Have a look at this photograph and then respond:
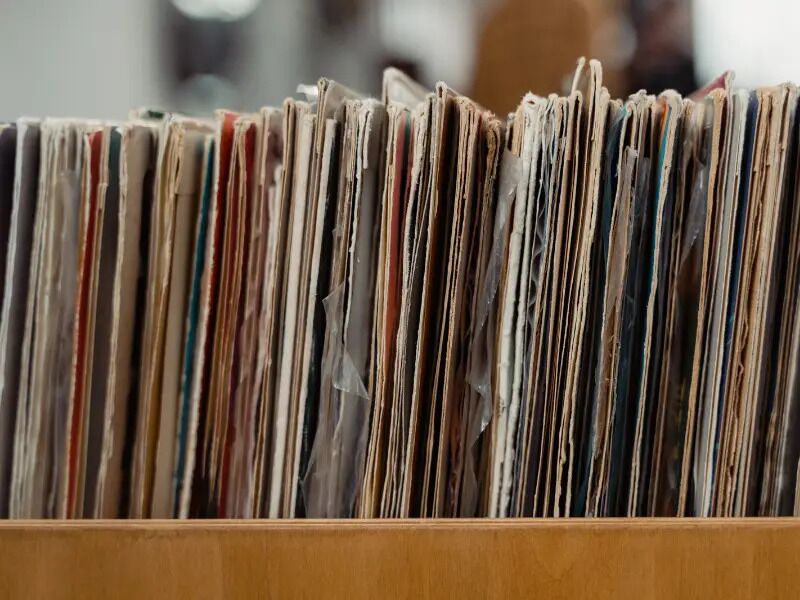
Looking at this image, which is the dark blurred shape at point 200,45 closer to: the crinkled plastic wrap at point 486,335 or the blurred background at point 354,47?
the blurred background at point 354,47

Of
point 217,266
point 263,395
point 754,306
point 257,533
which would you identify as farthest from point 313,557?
point 754,306

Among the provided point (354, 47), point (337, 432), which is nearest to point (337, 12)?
point (354, 47)

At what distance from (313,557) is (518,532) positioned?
17cm

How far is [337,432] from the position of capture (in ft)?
1.91

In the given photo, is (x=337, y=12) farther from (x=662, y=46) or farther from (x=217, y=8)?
(x=662, y=46)

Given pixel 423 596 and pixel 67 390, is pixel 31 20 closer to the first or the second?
pixel 67 390

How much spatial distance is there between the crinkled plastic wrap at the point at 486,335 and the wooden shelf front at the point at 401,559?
0.23 feet

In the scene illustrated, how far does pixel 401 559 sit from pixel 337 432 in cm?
13

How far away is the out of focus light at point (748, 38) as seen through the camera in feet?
3.72

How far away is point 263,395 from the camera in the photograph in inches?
22.9

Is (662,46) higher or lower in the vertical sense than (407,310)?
higher

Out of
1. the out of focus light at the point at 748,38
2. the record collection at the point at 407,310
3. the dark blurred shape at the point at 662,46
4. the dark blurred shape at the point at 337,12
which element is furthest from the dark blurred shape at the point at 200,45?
the out of focus light at the point at 748,38

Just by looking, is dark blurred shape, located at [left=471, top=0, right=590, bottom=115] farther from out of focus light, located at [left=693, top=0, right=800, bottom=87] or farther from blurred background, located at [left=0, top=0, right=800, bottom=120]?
out of focus light, located at [left=693, top=0, right=800, bottom=87]

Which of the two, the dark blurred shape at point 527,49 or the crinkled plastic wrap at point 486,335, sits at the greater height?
the dark blurred shape at point 527,49
